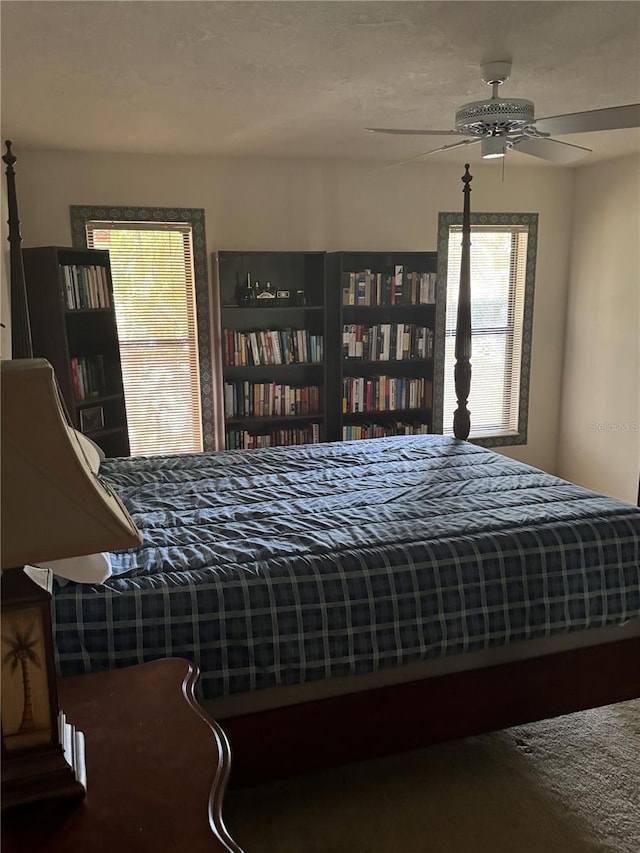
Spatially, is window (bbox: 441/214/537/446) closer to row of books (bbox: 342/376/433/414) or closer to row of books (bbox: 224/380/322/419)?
row of books (bbox: 342/376/433/414)

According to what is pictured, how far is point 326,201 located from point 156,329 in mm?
1392

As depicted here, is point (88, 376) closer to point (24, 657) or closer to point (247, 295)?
point (247, 295)

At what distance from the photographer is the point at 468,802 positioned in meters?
2.08

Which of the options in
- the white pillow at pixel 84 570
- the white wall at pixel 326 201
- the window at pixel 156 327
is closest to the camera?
the white pillow at pixel 84 570

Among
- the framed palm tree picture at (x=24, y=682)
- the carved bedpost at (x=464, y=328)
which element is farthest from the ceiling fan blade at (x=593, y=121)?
the framed palm tree picture at (x=24, y=682)

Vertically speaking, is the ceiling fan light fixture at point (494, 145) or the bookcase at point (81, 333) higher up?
the ceiling fan light fixture at point (494, 145)

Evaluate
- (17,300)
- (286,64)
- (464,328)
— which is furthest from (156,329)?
(286,64)

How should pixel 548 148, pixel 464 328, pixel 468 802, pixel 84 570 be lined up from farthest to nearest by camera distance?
pixel 464 328
pixel 548 148
pixel 468 802
pixel 84 570

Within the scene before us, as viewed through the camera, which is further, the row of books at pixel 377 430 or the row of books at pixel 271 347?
the row of books at pixel 377 430

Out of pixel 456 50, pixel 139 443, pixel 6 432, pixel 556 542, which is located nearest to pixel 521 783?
pixel 556 542

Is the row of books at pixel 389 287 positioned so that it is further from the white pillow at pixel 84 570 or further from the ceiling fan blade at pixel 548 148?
the white pillow at pixel 84 570

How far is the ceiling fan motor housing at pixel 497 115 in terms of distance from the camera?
2352 mm

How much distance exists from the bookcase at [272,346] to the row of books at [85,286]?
71 centimetres

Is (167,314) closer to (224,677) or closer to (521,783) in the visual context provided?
(224,677)
